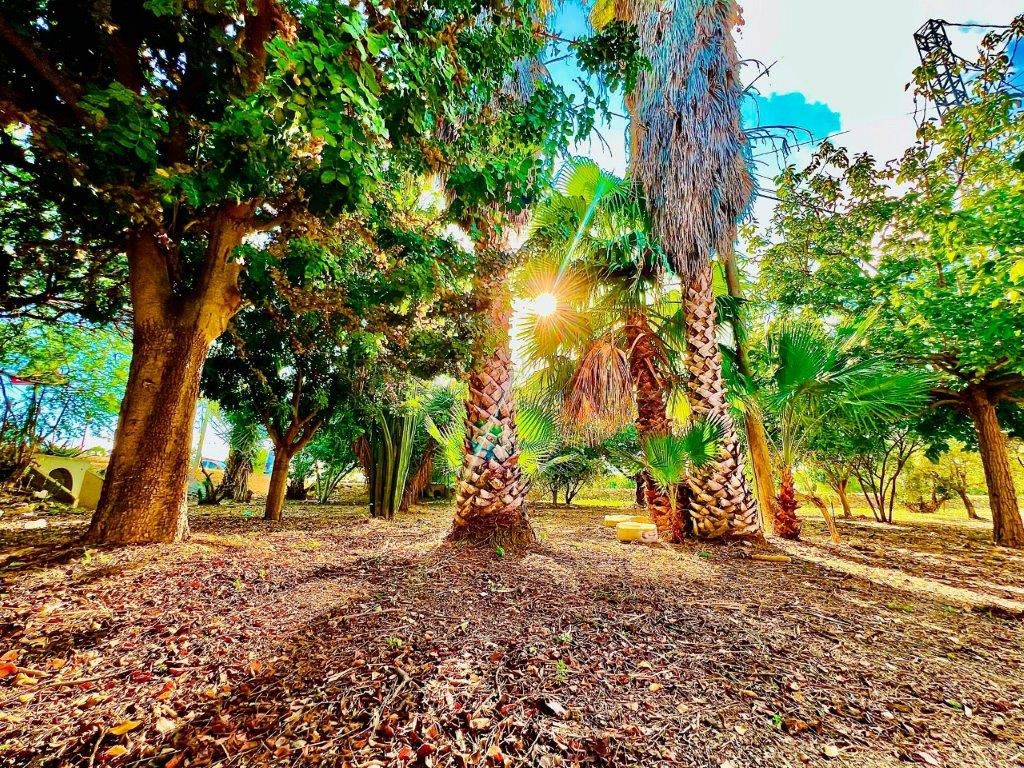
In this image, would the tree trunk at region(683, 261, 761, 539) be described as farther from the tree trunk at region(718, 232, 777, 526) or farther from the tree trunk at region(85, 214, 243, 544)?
the tree trunk at region(85, 214, 243, 544)

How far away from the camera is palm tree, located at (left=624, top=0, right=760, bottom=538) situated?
17.5 ft

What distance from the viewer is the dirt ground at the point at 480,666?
1.38 metres

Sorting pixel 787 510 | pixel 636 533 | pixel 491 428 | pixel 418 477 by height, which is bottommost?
pixel 636 533

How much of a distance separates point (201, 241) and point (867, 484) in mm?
19419

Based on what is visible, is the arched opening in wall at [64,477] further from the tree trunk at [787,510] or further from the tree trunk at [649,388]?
the tree trunk at [787,510]

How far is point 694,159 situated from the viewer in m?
5.34

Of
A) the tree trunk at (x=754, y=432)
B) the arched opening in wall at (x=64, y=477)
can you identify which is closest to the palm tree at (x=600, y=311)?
the tree trunk at (x=754, y=432)

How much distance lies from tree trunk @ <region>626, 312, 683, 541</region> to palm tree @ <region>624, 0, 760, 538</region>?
0.46m

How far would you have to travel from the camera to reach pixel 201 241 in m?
5.01

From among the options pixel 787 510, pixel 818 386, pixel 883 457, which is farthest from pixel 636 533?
pixel 883 457

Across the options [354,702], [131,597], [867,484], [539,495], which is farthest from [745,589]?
[867,484]

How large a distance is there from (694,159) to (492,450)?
4809 mm

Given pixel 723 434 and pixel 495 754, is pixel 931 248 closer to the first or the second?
pixel 723 434

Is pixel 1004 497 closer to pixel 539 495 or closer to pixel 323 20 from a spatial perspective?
pixel 323 20
